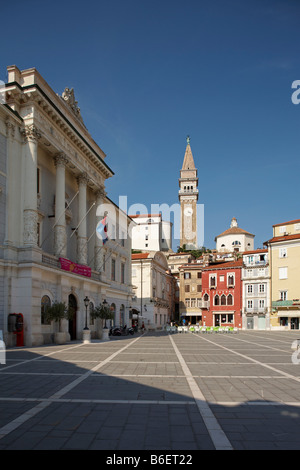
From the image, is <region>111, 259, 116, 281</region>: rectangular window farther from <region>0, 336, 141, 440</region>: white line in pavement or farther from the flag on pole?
<region>0, 336, 141, 440</region>: white line in pavement

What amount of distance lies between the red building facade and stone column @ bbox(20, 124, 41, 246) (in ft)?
152

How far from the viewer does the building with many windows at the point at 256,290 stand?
6147 centimetres

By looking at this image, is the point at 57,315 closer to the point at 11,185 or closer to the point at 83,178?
the point at 11,185

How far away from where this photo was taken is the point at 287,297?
58.8 metres

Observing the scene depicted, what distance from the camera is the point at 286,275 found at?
59344 millimetres

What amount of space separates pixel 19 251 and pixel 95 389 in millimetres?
16610

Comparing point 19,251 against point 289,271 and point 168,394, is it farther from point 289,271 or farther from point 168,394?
point 289,271

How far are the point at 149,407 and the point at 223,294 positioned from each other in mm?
60897

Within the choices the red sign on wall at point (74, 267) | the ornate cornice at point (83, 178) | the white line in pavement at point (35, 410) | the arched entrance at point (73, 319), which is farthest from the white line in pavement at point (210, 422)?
the ornate cornice at point (83, 178)

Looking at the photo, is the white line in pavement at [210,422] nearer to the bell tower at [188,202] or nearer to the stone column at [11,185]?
the stone column at [11,185]

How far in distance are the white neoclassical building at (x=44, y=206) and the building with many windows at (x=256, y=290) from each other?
107 feet

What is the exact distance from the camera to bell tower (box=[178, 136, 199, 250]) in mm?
145375

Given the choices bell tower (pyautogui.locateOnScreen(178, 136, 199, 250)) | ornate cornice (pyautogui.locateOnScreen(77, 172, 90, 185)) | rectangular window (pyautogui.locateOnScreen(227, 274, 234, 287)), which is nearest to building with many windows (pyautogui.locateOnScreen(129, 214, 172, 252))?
Answer: bell tower (pyautogui.locateOnScreen(178, 136, 199, 250))

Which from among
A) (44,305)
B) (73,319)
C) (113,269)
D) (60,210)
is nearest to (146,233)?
(113,269)
